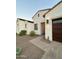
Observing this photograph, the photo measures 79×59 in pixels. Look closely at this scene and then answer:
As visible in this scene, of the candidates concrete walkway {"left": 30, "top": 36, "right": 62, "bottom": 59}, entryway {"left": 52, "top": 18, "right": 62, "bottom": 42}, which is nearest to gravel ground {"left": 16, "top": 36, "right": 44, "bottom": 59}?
concrete walkway {"left": 30, "top": 36, "right": 62, "bottom": 59}

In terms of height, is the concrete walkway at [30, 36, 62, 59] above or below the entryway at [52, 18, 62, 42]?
below

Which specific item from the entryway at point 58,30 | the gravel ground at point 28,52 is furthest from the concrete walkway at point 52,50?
the entryway at point 58,30

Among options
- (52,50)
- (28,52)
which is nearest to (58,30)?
(52,50)

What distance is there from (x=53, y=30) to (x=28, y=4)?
3.17 m

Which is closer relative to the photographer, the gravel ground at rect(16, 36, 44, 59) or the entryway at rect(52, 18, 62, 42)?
the gravel ground at rect(16, 36, 44, 59)

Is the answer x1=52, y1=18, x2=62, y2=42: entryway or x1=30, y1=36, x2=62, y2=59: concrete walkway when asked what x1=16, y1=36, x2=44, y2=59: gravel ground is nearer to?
x1=30, y1=36, x2=62, y2=59: concrete walkway

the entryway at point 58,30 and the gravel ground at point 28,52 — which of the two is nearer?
the gravel ground at point 28,52

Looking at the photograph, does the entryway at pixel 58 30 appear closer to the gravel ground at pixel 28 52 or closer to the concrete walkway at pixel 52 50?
the concrete walkway at pixel 52 50

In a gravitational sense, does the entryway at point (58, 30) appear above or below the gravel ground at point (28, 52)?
above
